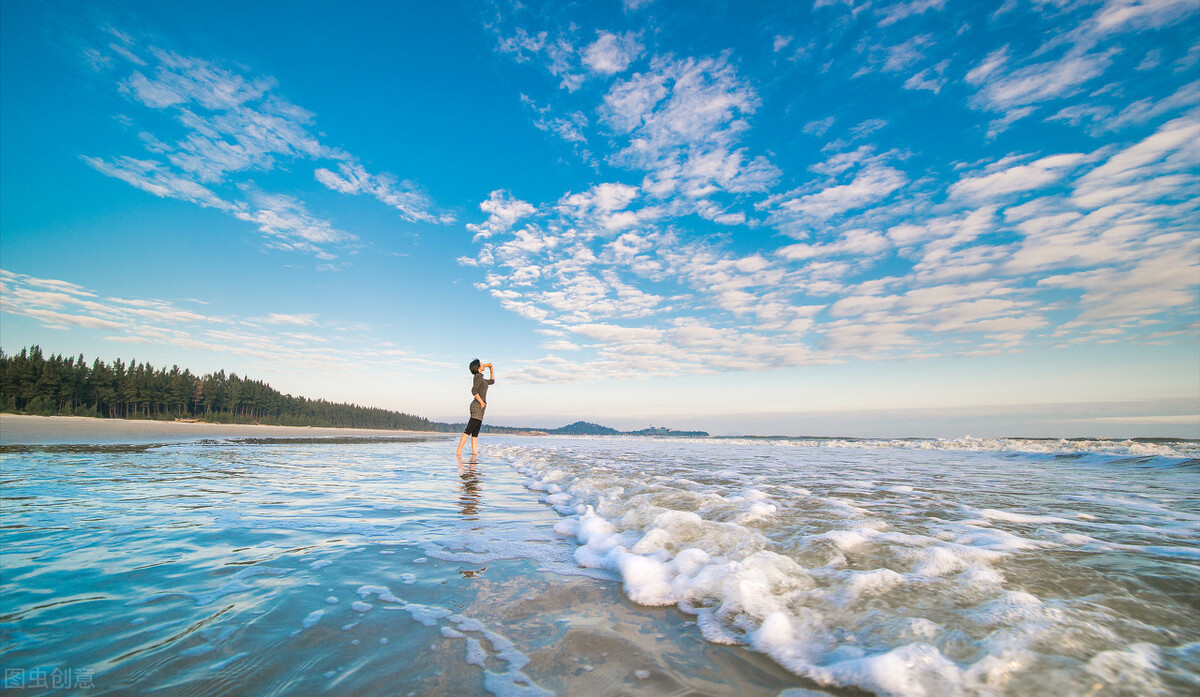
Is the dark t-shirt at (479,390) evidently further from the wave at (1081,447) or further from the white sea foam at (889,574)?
the wave at (1081,447)

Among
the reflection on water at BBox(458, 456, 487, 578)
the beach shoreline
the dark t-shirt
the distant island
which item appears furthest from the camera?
the distant island

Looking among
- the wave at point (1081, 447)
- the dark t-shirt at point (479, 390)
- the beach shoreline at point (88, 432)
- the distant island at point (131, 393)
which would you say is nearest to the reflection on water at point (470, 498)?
the dark t-shirt at point (479, 390)

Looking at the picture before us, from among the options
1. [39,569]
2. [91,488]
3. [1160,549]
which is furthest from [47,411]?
[1160,549]

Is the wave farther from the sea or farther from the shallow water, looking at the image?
the shallow water

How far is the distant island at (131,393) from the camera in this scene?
189 feet

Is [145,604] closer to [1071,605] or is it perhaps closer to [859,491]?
Result: [1071,605]

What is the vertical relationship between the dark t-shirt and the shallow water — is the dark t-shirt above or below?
above

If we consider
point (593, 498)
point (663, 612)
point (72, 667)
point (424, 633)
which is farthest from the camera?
point (593, 498)

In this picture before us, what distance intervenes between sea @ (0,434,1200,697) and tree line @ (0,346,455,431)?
75333 millimetres

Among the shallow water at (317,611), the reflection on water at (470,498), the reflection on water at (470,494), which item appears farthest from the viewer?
the reflection on water at (470,494)

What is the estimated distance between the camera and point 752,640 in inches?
107

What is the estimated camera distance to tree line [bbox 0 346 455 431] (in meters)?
57.7

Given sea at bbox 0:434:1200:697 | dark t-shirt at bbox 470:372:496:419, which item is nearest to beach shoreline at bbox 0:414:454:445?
dark t-shirt at bbox 470:372:496:419

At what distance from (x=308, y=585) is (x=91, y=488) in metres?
6.42
